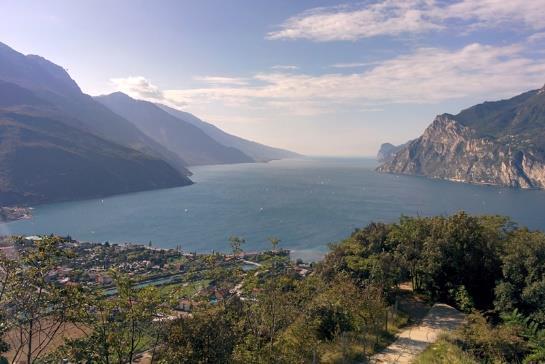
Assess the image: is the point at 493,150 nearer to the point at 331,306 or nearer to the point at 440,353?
the point at 331,306

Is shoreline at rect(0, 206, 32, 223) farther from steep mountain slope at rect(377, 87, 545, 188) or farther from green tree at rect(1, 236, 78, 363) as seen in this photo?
steep mountain slope at rect(377, 87, 545, 188)

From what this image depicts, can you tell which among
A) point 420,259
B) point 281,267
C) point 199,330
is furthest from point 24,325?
point 281,267

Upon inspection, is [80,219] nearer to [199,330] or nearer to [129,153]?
[129,153]

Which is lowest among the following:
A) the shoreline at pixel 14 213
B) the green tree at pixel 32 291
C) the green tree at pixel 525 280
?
the shoreline at pixel 14 213

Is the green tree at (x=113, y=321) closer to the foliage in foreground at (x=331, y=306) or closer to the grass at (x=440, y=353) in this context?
the foliage in foreground at (x=331, y=306)

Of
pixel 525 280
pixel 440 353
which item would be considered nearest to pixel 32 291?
pixel 440 353

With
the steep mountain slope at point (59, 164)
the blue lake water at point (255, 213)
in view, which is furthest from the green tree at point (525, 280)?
the steep mountain slope at point (59, 164)

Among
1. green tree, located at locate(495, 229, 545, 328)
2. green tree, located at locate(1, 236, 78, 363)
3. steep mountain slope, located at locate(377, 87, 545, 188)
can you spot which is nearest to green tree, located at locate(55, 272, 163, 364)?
green tree, located at locate(1, 236, 78, 363)
